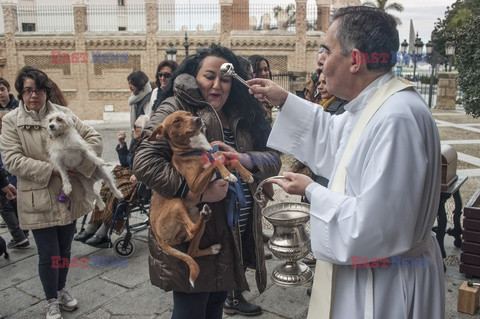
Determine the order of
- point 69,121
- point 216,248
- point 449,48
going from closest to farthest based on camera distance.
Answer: point 216,248 → point 69,121 → point 449,48

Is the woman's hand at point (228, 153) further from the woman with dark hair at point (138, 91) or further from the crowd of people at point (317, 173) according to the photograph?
the woman with dark hair at point (138, 91)

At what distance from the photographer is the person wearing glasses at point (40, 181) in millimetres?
3604

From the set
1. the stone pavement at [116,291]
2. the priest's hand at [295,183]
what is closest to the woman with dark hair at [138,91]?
the stone pavement at [116,291]

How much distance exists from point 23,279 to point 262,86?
3656 millimetres

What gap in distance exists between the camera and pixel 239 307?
3.89m

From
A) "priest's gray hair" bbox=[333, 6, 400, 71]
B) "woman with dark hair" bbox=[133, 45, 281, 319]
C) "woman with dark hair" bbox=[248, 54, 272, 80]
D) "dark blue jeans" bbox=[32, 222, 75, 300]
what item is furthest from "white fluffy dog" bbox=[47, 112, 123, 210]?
"priest's gray hair" bbox=[333, 6, 400, 71]

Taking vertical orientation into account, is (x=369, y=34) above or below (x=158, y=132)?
above

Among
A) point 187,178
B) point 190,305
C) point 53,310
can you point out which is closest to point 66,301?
point 53,310

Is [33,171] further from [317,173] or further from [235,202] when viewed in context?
[317,173]

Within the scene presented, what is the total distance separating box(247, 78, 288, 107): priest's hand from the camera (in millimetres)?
2539

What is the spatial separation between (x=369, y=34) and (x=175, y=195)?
1214mm

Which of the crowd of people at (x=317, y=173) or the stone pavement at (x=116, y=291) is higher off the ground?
the crowd of people at (x=317, y=173)

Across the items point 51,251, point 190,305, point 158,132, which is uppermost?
point 158,132

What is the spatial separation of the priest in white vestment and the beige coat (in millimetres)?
2348
